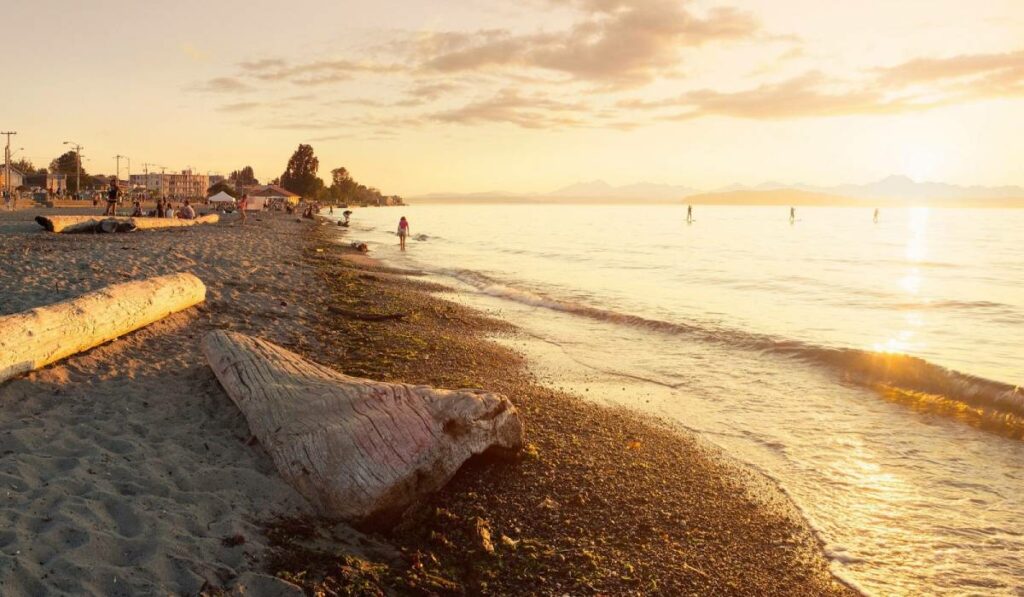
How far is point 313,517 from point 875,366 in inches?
456

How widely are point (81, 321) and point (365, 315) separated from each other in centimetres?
678

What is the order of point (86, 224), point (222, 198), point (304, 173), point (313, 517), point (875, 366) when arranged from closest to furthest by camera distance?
point (313, 517) → point (875, 366) → point (86, 224) → point (222, 198) → point (304, 173)

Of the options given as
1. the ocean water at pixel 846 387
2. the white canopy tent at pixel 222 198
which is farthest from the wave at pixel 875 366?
the white canopy tent at pixel 222 198

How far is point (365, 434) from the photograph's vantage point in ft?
17.5

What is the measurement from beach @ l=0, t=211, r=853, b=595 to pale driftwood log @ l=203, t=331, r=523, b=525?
192 millimetres

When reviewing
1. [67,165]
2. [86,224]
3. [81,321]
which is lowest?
[81,321]

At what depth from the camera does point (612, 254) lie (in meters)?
44.8

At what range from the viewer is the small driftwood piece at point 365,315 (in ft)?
45.6

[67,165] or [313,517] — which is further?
[67,165]

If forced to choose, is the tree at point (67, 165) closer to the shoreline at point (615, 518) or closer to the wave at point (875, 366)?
the wave at point (875, 366)

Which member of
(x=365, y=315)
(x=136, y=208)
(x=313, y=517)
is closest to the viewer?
(x=313, y=517)

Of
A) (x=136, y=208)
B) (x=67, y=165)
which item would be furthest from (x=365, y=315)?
(x=67, y=165)

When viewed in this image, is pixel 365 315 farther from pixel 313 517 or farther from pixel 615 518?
pixel 615 518

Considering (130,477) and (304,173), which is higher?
(304,173)
